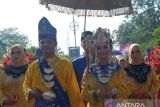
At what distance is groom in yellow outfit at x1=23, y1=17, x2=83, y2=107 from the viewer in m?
5.76

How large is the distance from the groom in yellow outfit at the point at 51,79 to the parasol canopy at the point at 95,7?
6.75 ft

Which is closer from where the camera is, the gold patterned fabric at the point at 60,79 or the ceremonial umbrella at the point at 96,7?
the gold patterned fabric at the point at 60,79

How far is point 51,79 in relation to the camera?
5.79 m

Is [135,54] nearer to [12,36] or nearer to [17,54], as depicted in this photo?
[17,54]

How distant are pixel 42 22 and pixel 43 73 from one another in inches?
27.7

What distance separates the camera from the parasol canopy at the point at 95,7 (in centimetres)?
792

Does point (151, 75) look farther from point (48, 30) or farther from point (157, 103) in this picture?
point (48, 30)

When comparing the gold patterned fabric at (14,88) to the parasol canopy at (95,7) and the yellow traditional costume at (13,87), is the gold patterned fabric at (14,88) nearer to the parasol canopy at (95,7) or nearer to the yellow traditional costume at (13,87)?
the yellow traditional costume at (13,87)

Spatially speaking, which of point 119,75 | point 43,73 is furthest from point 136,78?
point 43,73

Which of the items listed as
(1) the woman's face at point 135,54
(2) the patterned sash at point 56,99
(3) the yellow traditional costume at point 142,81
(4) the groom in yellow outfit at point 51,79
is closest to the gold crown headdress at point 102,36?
(4) the groom in yellow outfit at point 51,79

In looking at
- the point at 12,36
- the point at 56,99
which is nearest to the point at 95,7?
the point at 56,99

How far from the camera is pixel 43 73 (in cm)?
583

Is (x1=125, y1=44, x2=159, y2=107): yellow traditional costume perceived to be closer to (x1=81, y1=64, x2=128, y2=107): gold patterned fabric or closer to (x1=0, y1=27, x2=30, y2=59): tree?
(x1=81, y1=64, x2=128, y2=107): gold patterned fabric

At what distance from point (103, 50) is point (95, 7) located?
2.06m
